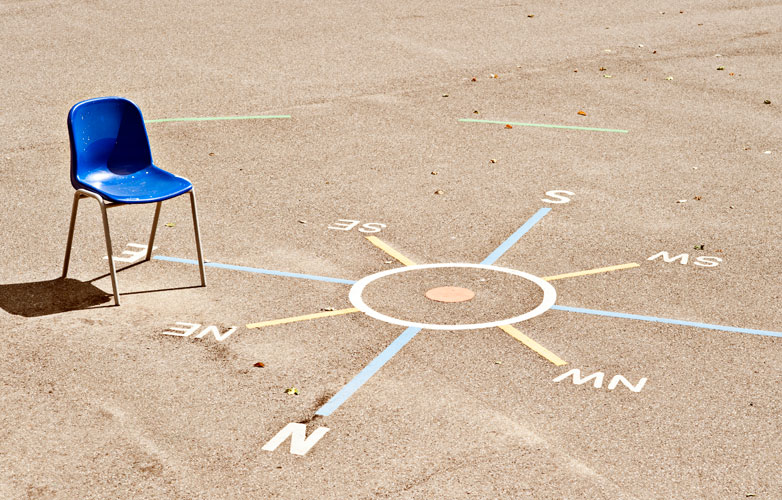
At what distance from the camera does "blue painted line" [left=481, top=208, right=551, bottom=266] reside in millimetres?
8281

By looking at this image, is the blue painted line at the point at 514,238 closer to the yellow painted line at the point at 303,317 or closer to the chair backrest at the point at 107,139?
the yellow painted line at the point at 303,317

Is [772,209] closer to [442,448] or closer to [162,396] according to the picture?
[442,448]

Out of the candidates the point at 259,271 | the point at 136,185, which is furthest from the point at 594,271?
the point at 136,185


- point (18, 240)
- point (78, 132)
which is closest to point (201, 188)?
point (18, 240)

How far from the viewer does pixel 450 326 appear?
702 centimetres

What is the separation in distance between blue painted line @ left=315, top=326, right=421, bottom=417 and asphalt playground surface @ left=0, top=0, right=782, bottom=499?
2 centimetres

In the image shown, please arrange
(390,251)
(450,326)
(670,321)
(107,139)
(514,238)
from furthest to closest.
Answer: (514,238), (390,251), (107,139), (670,321), (450,326)

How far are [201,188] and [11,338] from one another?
359 cm

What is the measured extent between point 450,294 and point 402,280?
1.51ft

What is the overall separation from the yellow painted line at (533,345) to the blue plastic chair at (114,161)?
2.40 meters

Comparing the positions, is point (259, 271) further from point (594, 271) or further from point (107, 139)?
point (594, 271)

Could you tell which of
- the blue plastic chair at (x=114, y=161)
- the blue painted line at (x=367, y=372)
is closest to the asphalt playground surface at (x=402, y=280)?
the blue painted line at (x=367, y=372)

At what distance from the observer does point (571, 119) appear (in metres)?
12.7

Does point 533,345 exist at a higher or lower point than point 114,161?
lower
